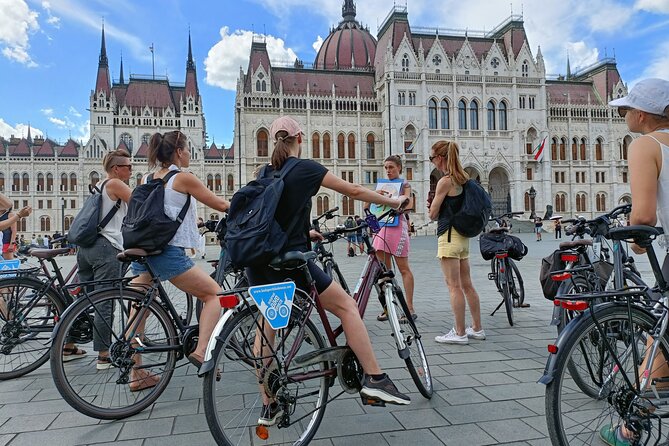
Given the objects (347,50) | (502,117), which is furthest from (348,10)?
(502,117)

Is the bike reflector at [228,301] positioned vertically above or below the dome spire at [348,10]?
below

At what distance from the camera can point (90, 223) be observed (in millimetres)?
4164

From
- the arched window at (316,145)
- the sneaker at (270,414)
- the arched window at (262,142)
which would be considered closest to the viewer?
the sneaker at (270,414)

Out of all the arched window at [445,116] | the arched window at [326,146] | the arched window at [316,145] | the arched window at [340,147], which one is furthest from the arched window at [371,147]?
the arched window at [445,116]

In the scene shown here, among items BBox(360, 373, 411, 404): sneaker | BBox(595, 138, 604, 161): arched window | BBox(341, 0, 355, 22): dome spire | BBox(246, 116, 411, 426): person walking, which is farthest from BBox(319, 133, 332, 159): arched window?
BBox(360, 373, 411, 404): sneaker

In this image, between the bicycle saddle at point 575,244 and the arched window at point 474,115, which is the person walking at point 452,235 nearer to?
the bicycle saddle at point 575,244

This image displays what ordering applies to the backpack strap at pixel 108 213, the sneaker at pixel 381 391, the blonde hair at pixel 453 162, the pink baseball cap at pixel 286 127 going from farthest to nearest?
1. the blonde hair at pixel 453 162
2. the backpack strap at pixel 108 213
3. the pink baseball cap at pixel 286 127
4. the sneaker at pixel 381 391

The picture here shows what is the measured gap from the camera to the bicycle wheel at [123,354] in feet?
10.1

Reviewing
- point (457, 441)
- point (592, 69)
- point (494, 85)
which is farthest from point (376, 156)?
point (457, 441)

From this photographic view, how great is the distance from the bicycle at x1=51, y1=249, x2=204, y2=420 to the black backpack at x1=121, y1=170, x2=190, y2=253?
8 cm

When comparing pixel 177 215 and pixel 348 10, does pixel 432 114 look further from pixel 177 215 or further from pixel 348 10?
pixel 177 215

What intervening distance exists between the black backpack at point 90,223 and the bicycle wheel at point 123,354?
87cm

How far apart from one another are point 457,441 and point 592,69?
229 feet

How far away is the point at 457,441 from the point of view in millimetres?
2711
